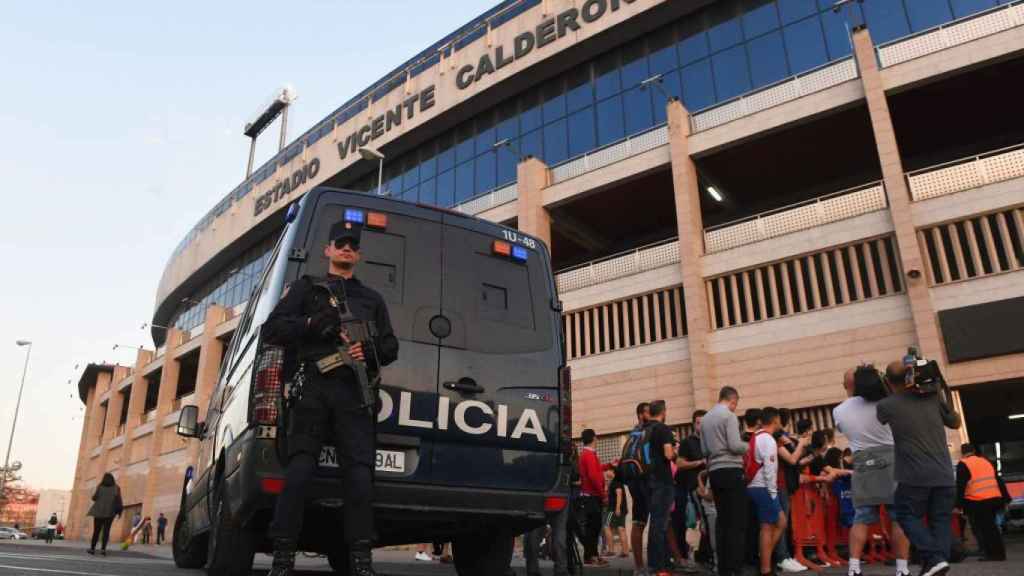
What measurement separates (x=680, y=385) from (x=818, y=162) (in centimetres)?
910

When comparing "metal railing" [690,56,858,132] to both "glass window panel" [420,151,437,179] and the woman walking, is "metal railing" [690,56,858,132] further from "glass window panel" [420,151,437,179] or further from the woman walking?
the woman walking

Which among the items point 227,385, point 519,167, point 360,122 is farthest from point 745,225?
point 360,122

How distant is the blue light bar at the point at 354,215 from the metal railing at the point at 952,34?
18.1 meters

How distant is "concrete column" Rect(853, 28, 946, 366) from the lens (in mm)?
15541

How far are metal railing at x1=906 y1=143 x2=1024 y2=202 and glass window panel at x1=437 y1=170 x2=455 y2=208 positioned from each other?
17.3 metres

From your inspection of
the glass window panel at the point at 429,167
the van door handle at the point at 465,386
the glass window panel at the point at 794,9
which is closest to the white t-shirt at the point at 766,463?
the van door handle at the point at 465,386

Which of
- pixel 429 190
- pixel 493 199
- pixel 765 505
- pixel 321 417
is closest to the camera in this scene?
pixel 321 417

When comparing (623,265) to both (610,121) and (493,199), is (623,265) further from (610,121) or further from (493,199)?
(493,199)

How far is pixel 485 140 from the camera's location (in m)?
28.6

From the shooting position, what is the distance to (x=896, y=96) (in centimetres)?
1894

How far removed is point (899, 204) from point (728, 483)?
1348 cm

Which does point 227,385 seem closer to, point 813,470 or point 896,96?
point 813,470

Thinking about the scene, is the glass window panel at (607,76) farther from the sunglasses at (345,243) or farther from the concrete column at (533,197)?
the sunglasses at (345,243)

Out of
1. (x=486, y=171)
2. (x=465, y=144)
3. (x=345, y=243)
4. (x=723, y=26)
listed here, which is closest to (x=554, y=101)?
(x=486, y=171)
